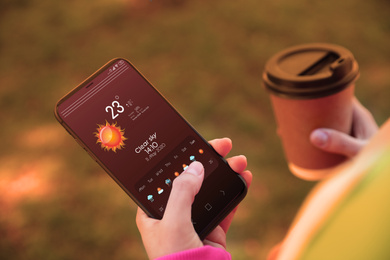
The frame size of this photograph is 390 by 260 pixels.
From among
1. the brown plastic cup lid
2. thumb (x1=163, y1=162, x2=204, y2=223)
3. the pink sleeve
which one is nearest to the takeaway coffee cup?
the brown plastic cup lid

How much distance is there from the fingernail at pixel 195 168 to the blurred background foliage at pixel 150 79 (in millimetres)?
1048

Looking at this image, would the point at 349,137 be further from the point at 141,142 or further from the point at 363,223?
the point at 363,223

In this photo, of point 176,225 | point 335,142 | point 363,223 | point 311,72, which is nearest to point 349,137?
point 335,142

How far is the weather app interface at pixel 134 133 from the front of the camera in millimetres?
928

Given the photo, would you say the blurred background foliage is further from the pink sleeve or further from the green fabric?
the green fabric

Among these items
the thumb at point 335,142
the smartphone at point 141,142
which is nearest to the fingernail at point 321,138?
the thumb at point 335,142

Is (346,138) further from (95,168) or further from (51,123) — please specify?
(51,123)

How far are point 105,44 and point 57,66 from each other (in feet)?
1.05

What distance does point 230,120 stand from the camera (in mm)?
2328

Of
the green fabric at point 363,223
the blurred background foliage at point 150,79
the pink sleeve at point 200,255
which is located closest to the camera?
the green fabric at point 363,223

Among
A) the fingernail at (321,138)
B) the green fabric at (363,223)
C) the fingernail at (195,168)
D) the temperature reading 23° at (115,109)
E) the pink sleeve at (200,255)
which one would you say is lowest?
the fingernail at (321,138)

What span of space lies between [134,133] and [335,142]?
2.02 feet

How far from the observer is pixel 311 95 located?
3.82ft

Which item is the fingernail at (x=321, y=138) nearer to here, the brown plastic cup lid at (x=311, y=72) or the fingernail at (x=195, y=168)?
the brown plastic cup lid at (x=311, y=72)
